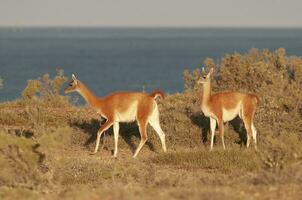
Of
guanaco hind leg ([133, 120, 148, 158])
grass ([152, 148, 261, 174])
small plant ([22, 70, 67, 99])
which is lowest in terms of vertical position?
grass ([152, 148, 261, 174])

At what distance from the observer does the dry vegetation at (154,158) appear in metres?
9.90

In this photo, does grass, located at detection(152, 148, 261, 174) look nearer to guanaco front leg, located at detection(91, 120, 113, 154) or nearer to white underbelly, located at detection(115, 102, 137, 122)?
white underbelly, located at detection(115, 102, 137, 122)

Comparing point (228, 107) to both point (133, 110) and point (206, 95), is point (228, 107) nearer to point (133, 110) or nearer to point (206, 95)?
point (206, 95)

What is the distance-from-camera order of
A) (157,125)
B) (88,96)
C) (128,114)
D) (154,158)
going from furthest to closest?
(88,96), (157,125), (128,114), (154,158)

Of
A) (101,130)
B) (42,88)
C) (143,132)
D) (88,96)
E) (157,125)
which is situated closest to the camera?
(143,132)

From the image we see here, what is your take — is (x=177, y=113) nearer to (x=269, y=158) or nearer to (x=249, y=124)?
(x=249, y=124)

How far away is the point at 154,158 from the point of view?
1491 centimetres

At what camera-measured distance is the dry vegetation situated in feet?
32.5

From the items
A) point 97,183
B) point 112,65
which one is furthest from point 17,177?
point 112,65

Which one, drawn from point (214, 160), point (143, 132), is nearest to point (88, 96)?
point (143, 132)

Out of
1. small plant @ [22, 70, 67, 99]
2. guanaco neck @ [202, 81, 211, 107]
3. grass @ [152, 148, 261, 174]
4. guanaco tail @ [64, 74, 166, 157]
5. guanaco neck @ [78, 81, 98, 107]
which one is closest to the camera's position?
grass @ [152, 148, 261, 174]

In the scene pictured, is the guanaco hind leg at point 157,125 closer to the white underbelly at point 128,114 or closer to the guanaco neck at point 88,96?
the white underbelly at point 128,114

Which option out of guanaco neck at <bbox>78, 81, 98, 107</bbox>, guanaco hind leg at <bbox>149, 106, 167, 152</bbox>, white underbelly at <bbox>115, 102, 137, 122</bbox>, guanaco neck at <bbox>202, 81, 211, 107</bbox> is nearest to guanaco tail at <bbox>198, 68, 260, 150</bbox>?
guanaco neck at <bbox>202, 81, 211, 107</bbox>

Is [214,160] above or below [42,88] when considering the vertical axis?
A: below
